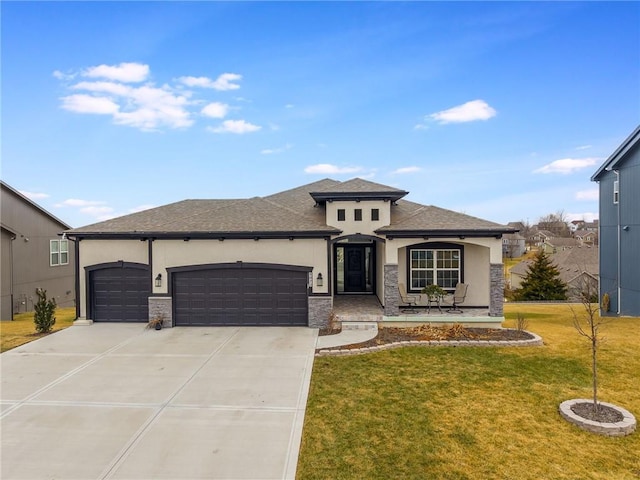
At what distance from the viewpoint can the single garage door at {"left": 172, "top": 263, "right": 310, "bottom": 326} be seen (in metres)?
12.9

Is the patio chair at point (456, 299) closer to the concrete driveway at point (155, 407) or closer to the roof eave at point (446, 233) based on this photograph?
the roof eave at point (446, 233)

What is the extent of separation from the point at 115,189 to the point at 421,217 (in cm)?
2067

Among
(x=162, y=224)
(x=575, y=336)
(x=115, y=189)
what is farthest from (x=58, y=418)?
(x=115, y=189)

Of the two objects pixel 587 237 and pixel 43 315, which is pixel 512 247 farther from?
pixel 43 315

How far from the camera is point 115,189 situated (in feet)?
78.0

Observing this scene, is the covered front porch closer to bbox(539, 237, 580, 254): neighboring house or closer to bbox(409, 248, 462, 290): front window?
bbox(409, 248, 462, 290): front window

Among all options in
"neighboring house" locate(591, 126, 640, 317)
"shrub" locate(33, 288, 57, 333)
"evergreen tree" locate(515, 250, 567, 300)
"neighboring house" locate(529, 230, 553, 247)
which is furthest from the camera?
"neighboring house" locate(529, 230, 553, 247)

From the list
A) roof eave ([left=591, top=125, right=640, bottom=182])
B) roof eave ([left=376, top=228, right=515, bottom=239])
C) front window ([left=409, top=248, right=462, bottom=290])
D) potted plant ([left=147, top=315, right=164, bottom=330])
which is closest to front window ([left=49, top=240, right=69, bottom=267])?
potted plant ([left=147, top=315, right=164, bottom=330])

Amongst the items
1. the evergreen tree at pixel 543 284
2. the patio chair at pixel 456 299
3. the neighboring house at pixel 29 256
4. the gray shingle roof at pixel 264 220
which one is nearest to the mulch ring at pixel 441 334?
the patio chair at pixel 456 299

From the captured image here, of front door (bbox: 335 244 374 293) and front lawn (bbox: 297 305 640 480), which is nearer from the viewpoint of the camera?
front lawn (bbox: 297 305 640 480)

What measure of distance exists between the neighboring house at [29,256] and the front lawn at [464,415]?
55.9ft

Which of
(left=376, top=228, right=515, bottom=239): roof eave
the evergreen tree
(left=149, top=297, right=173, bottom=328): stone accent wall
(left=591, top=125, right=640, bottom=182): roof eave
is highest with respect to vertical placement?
(left=591, top=125, right=640, bottom=182): roof eave

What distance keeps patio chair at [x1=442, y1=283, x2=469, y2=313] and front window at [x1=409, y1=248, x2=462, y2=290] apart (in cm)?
48

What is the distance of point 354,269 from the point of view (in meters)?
16.8
